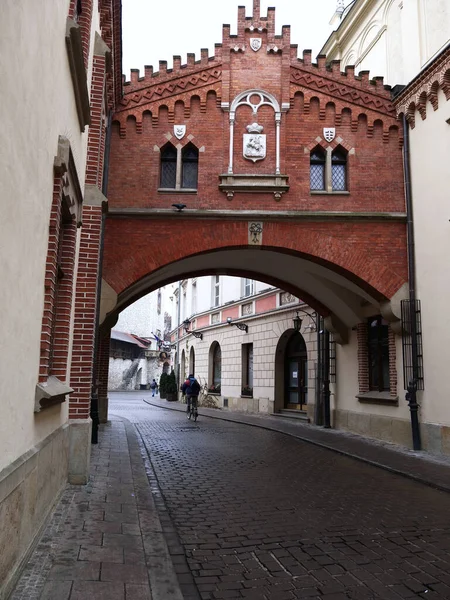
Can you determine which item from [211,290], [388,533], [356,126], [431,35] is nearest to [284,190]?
[356,126]

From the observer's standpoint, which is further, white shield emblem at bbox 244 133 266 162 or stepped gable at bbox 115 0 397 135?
stepped gable at bbox 115 0 397 135

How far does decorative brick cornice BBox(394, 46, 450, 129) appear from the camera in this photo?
11242 mm

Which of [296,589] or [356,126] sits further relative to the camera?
[356,126]

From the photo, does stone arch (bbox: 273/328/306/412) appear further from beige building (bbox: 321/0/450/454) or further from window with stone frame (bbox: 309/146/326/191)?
beige building (bbox: 321/0/450/454)

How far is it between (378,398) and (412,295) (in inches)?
110

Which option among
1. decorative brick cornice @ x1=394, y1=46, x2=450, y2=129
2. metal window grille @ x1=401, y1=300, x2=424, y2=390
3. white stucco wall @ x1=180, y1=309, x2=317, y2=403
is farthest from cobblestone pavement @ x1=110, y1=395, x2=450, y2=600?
white stucco wall @ x1=180, y1=309, x2=317, y2=403

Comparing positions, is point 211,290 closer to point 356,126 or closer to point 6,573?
point 356,126

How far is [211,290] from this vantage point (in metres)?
28.5

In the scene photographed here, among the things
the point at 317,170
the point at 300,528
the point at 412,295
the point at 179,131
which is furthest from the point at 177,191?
the point at 300,528

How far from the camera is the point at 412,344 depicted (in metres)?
11.8

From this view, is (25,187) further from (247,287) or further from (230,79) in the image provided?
(247,287)

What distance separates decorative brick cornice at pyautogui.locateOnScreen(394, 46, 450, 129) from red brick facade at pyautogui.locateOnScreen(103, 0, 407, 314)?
491 millimetres

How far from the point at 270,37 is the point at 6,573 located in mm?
13316

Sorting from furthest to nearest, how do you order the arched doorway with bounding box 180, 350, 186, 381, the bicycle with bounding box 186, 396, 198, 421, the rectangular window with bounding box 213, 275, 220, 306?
the arched doorway with bounding box 180, 350, 186, 381 < the rectangular window with bounding box 213, 275, 220, 306 < the bicycle with bounding box 186, 396, 198, 421
